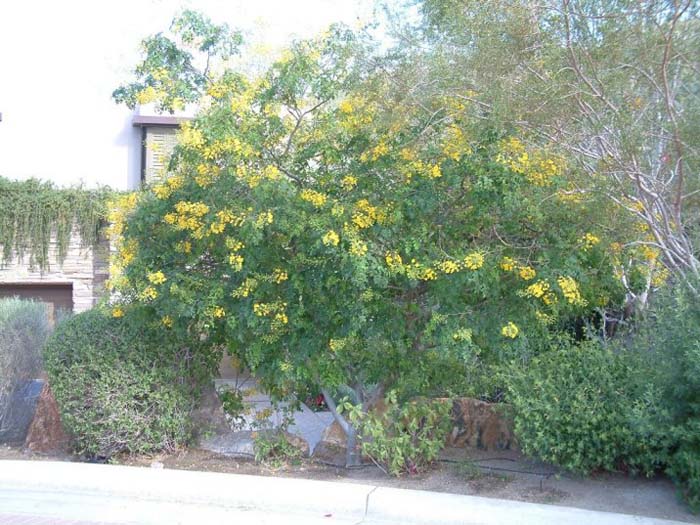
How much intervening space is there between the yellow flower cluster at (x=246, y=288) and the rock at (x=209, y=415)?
1533 mm

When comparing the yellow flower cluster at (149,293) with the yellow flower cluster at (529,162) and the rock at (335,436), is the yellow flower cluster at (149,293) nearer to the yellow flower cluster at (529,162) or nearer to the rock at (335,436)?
the rock at (335,436)

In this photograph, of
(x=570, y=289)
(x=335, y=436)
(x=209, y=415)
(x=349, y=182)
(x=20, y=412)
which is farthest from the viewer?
(x=20, y=412)

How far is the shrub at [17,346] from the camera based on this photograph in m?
8.21

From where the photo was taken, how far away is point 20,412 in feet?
28.9

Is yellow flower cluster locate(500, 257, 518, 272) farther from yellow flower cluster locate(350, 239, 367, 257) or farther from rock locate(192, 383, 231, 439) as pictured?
rock locate(192, 383, 231, 439)

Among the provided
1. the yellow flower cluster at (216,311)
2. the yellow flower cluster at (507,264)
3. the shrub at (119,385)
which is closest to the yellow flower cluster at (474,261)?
the yellow flower cluster at (507,264)

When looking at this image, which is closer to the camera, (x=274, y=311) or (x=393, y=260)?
(x=393, y=260)

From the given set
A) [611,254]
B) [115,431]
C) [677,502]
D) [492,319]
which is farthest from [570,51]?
[115,431]

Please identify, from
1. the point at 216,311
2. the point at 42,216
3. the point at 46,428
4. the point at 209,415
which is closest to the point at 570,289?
the point at 216,311

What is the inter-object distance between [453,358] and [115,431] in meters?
3.17

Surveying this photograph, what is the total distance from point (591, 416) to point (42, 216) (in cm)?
1139

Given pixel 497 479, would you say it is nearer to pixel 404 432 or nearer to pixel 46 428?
pixel 404 432

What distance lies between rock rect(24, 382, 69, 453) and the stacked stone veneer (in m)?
6.36

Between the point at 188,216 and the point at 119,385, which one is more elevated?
the point at 188,216
